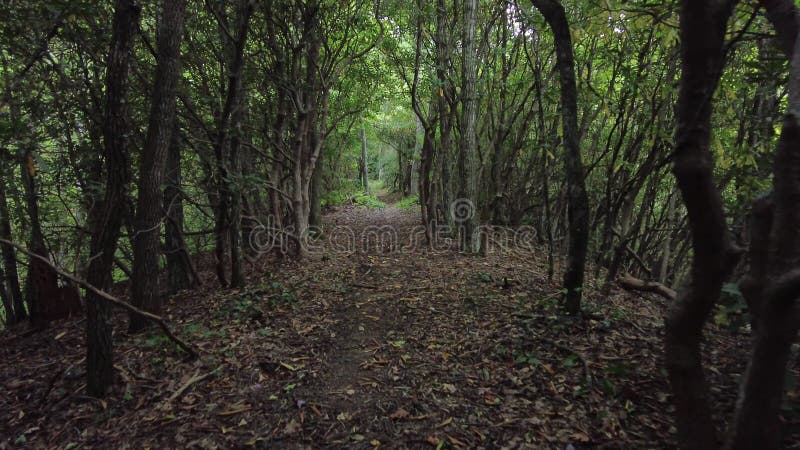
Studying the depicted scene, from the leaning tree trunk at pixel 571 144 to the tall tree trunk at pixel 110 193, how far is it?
14.1ft

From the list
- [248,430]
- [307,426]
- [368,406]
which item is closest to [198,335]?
[248,430]

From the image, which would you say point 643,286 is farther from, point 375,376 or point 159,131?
point 159,131

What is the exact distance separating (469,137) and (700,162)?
22.1 feet

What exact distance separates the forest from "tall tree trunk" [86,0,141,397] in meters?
0.02

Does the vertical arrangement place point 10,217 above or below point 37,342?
above

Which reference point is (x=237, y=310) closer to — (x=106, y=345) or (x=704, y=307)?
(x=106, y=345)

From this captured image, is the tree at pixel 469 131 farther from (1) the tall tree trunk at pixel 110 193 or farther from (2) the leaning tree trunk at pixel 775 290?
(2) the leaning tree trunk at pixel 775 290

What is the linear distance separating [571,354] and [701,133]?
278cm

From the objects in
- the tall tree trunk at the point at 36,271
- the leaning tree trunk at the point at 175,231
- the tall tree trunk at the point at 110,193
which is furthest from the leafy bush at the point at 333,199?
the tall tree trunk at the point at 110,193

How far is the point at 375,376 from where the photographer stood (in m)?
4.02

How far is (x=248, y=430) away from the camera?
324 cm

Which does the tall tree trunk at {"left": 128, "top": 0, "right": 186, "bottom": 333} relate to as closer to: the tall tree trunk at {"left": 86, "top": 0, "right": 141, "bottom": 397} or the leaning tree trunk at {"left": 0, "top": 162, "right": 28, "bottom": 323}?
the tall tree trunk at {"left": 86, "top": 0, "right": 141, "bottom": 397}

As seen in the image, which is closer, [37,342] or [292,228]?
[37,342]

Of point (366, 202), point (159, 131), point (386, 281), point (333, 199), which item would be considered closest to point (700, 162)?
point (159, 131)
